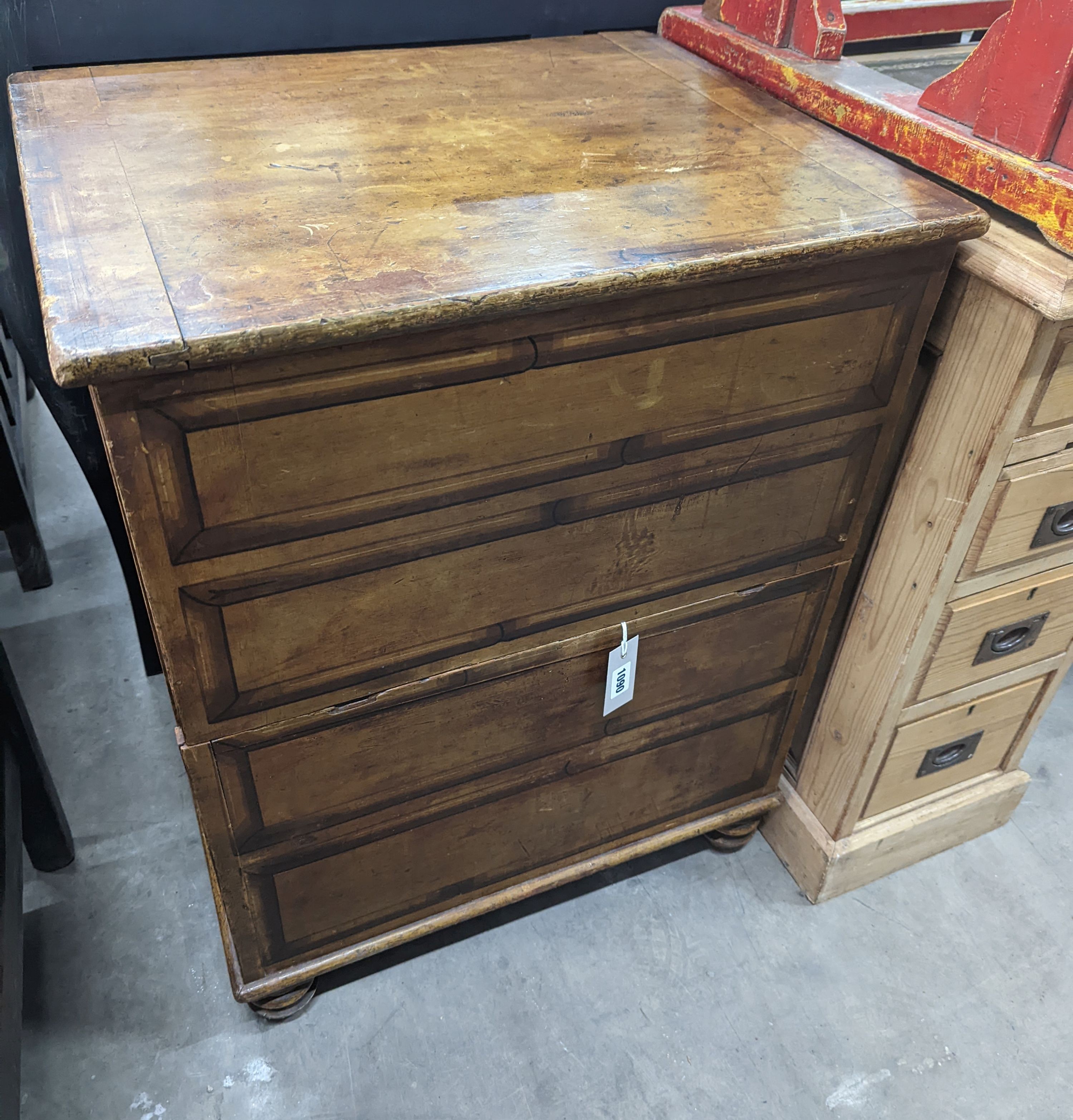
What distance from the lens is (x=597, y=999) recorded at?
1.25 m

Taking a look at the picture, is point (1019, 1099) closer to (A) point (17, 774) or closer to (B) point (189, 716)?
(B) point (189, 716)

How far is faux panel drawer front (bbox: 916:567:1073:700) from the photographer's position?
1.13 metres

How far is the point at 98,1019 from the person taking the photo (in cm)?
119

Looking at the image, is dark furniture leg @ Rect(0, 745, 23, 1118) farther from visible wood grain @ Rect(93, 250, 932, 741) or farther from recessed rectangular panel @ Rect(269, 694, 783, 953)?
visible wood grain @ Rect(93, 250, 932, 741)

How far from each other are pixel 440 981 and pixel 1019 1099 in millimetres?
740

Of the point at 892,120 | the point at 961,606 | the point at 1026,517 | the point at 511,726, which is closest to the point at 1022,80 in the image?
the point at 892,120

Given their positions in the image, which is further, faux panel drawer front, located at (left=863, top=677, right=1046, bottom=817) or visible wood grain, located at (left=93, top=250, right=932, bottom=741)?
faux panel drawer front, located at (left=863, top=677, right=1046, bottom=817)

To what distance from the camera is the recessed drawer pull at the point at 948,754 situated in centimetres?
130

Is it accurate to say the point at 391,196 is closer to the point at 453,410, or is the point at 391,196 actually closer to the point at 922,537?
the point at 453,410

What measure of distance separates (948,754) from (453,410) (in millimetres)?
930

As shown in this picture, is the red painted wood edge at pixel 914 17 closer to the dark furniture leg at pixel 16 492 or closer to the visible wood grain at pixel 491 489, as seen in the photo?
the visible wood grain at pixel 491 489

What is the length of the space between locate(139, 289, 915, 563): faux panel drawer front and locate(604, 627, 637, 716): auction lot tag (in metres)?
0.24

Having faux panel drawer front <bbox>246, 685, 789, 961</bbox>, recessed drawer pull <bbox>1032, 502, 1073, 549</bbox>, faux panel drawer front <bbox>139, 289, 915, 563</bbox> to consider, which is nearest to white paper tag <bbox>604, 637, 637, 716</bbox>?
faux panel drawer front <bbox>246, 685, 789, 961</bbox>

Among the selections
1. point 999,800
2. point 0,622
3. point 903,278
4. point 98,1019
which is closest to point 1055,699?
point 999,800
